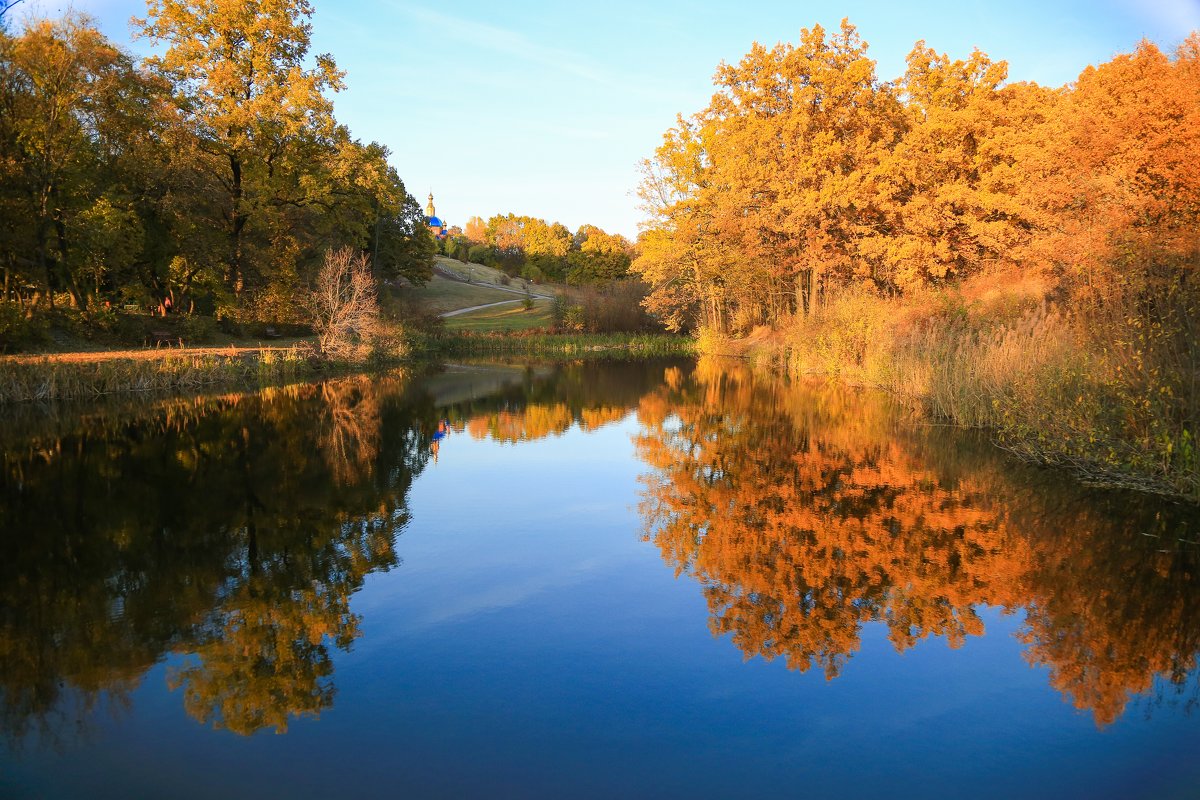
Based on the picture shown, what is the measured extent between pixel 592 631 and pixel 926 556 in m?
3.77

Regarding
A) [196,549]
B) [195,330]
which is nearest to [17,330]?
[195,330]

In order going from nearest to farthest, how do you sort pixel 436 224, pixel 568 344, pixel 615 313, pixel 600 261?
pixel 568 344 < pixel 615 313 < pixel 600 261 < pixel 436 224

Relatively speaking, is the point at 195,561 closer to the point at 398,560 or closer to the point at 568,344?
the point at 398,560

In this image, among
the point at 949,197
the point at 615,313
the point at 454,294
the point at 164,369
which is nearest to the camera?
the point at 164,369

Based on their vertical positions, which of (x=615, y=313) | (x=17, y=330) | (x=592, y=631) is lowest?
(x=592, y=631)

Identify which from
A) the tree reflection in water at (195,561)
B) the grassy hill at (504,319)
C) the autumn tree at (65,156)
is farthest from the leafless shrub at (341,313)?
the grassy hill at (504,319)

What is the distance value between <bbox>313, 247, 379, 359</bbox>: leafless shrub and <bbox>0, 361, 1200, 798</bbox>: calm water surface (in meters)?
17.8

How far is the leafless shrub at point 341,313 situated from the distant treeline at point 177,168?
16.1 ft

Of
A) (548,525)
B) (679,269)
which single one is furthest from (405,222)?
(548,525)

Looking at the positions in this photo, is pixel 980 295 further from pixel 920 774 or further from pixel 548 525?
pixel 920 774

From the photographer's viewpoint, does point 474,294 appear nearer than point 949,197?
No

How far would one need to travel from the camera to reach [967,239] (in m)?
27.3

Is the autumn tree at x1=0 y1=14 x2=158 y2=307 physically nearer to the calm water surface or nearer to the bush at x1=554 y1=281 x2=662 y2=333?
the calm water surface

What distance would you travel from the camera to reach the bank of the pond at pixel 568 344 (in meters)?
45.1
